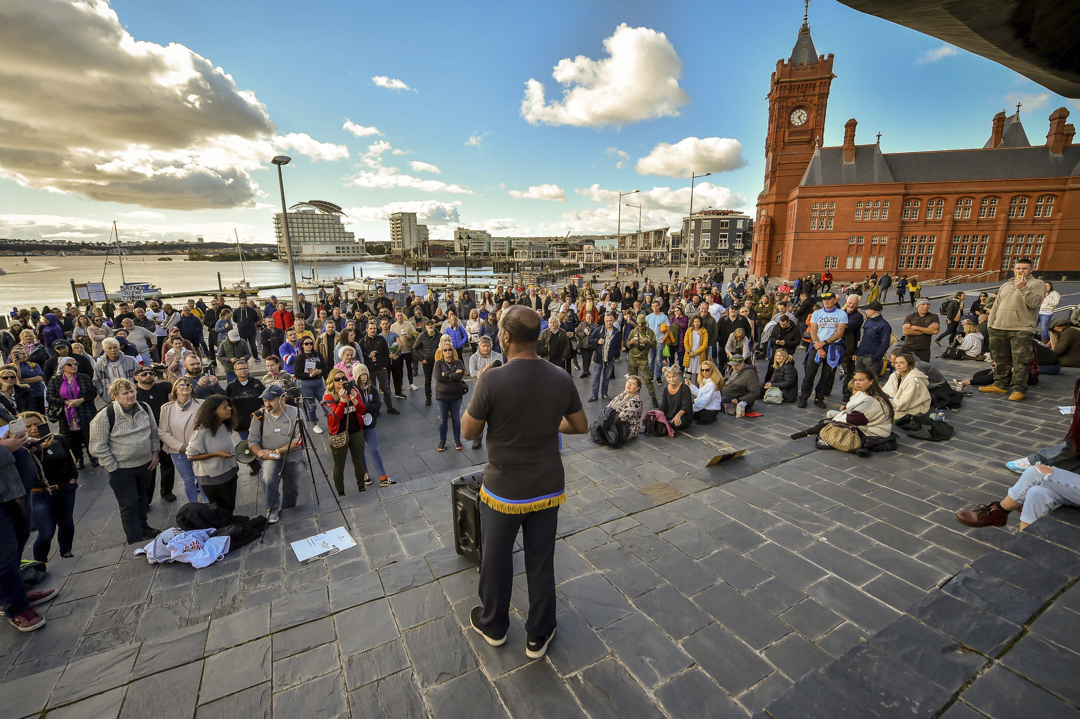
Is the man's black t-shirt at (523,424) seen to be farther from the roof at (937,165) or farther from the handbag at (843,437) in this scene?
the roof at (937,165)

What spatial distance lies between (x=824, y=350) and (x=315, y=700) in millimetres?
8178

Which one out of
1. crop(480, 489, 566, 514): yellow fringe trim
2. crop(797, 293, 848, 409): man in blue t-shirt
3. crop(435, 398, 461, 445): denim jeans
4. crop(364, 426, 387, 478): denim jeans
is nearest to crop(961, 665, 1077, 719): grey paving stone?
crop(480, 489, 566, 514): yellow fringe trim

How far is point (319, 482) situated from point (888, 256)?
45.1 m

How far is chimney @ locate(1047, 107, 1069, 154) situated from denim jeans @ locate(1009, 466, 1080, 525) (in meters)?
49.1

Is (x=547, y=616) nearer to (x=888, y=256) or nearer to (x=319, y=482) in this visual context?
(x=319, y=482)

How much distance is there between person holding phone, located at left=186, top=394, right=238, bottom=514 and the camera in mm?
4441

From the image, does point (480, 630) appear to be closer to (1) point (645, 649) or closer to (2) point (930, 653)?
(1) point (645, 649)

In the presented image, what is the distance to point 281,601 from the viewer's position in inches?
124

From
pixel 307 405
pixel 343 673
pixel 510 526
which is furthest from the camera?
pixel 307 405

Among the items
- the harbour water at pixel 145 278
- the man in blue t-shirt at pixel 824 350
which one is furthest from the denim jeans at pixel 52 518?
the harbour water at pixel 145 278

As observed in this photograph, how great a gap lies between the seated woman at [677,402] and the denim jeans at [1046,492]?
3.49 m

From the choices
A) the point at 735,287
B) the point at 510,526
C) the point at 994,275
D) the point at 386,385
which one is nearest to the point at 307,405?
the point at 386,385

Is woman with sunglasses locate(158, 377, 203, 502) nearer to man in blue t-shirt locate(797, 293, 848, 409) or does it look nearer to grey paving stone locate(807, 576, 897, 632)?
grey paving stone locate(807, 576, 897, 632)

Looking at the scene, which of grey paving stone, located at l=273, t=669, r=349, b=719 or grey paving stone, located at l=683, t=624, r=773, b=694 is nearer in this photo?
grey paving stone, located at l=273, t=669, r=349, b=719
